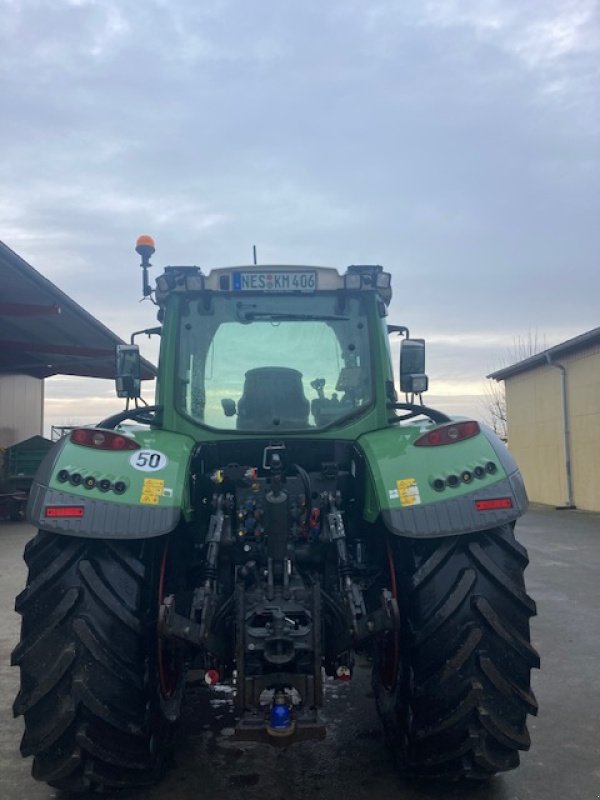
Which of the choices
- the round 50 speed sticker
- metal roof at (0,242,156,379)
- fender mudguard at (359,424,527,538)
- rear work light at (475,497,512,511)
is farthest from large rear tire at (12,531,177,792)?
metal roof at (0,242,156,379)

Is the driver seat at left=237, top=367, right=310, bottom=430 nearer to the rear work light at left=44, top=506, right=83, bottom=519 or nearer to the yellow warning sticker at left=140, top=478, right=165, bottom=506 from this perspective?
the yellow warning sticker at left=140, top=478, right=165, bottom=506

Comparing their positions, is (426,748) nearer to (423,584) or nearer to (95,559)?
(423,584)

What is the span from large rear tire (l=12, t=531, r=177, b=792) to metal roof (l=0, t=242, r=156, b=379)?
7.71 metres

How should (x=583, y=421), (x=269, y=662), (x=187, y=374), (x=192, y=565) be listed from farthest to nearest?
(x=583, y=421), (x=187, y=374), (x=192, y=565), (x=269, y=662)

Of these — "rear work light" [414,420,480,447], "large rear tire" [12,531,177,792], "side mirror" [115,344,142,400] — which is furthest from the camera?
"side mirror" [115,344,142,400]

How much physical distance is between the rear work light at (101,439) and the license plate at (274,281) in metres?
1.22

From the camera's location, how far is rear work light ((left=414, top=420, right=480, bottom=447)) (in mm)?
3627

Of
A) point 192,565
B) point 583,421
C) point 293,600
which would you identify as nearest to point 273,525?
point 293,600

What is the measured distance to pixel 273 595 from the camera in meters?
3.37

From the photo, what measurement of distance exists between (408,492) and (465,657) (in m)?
0.75

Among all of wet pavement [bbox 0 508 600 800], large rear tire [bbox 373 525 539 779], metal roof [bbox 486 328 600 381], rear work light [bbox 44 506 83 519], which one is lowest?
wet pavement [bbox 0 508 600 800]

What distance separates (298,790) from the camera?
3.64 meters

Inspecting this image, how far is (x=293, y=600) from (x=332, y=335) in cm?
172

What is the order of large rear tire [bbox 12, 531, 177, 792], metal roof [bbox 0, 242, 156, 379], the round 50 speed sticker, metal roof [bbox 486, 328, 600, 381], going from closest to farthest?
1. large rear tire [bbox 12, 531, 177, 792]
2. the round 50 speed sticker
3. metal roof [bbox 0, 242, 156, 379]
4. metal roof [bbox 486, 328, 600, 381]
